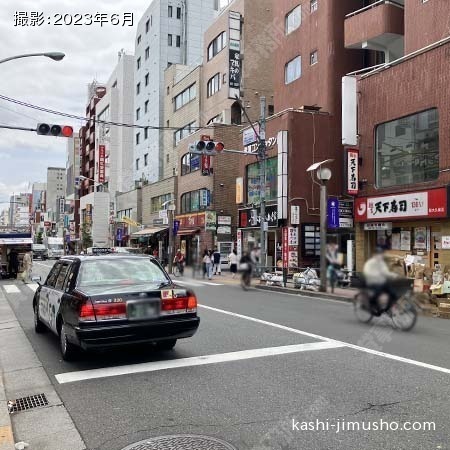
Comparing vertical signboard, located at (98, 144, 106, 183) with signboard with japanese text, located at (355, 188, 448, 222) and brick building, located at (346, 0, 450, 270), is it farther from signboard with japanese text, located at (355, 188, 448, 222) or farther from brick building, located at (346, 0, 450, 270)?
signboard with japanese text, located at (355, 188, 448, 222)

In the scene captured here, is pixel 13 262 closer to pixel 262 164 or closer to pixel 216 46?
pixel 216 46

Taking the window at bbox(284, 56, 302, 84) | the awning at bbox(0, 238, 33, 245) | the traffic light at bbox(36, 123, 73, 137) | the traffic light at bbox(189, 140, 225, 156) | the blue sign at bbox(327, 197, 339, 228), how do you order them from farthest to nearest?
the window at bbox(284, 56, 302, 84) → the awning at bbox(0, 238, 33, 245) → the traffic light at bbox(36, 123, 73, 137) → the traffic light at bbox(189, 140, 225, 156) → the blue sign at bbox(327, 197, 339, 228)

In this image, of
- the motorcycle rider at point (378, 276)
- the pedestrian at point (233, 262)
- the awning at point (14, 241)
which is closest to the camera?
the motorcycle rider at point (378, 276)

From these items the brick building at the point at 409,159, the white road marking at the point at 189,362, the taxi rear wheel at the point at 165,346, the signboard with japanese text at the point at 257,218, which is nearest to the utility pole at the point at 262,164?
the signboard with japanese text at the point at 257,218

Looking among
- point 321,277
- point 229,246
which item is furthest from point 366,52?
point 321,277

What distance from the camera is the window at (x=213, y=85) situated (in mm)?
56000

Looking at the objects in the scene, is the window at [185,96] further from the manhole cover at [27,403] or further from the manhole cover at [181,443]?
the manhole cover at [181,443]

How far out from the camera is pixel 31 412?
8.24 meters

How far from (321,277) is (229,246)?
783 millimetres

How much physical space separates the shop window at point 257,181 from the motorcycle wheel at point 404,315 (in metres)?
0.95

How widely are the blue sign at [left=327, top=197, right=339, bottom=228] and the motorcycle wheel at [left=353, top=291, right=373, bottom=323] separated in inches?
13.1

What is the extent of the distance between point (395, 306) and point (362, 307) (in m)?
0.06

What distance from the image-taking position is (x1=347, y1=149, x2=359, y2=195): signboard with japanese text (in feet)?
5.65

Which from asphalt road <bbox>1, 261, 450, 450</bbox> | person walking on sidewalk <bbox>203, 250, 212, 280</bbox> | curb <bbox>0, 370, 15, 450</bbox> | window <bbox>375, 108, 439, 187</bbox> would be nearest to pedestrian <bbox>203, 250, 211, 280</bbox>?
person walking on sidewalk <bbox>203, 250, 212, 280</bbox>
